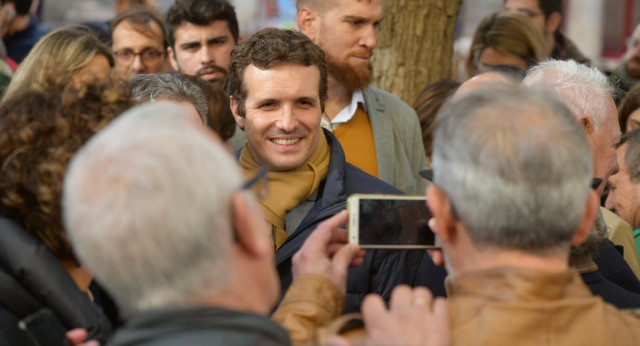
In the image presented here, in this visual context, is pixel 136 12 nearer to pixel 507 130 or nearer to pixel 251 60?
pixel 251 60

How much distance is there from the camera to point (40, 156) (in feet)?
7.50

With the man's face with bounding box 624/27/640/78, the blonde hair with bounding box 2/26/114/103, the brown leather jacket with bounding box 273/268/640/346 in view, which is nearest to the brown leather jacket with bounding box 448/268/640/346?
the brown leather jacket with bounding box 273/268/640/346

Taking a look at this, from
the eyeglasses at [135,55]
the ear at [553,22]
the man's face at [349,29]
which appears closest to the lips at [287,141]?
the man's face at [349,29]

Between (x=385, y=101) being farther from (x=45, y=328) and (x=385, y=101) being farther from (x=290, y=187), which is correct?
(x=45, y=328)

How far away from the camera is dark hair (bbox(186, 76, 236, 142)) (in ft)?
13.7

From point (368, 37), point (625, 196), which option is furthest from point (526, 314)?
point (368, 37)

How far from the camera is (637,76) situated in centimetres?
706

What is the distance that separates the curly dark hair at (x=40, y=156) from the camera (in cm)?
227

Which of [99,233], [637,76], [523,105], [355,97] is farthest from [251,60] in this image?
[637,76]

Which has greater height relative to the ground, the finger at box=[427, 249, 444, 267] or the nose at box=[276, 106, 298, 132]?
the nose at box=[276, 106, 298, 132]

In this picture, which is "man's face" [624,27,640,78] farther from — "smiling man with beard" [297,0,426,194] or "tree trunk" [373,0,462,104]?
"smiling man with beard" [297,0,426,194]

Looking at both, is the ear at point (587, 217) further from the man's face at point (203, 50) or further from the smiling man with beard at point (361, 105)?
the man's face at point (203, 50)

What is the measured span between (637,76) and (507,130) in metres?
5.65

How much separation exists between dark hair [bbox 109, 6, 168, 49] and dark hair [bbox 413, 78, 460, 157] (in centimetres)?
197
